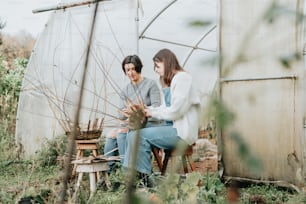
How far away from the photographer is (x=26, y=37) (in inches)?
560

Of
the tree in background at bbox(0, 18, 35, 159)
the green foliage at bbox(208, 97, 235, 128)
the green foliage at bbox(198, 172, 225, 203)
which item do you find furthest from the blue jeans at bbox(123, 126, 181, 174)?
the green foliage at bbox(208, 97, 235, 128)

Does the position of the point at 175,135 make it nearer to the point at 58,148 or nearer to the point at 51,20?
the point at 58,148

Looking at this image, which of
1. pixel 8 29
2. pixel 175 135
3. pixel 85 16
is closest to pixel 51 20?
pixel 85 16

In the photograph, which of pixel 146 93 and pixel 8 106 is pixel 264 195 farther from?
pixel 8 106

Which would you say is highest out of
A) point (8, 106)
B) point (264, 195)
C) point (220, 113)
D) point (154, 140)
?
point (8, 106)

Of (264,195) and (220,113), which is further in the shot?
(264,195)

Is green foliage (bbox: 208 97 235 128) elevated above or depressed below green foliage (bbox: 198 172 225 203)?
above

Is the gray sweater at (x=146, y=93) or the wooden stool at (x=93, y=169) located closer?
the wooden stool at (x=93, y=169)

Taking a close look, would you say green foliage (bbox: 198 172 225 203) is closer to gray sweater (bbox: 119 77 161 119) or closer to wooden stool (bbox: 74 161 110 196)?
wooden stool (bbox: 74 161 110 196)

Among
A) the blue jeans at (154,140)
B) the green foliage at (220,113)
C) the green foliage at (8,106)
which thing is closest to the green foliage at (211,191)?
the blue jeans at (154,140)

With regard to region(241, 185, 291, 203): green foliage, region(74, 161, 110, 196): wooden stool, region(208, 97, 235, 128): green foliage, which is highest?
region(208, 97, 235, 128): green foliage

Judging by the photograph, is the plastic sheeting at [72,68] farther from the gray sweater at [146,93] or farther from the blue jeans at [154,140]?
the blue jeans at [154,140]

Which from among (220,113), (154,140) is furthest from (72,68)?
(220,113)

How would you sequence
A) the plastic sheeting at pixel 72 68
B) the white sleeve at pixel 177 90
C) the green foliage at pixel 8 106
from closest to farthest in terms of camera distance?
the white sleeve at pixel 177 90
the plastic sheeting at pixel 72 68
the green foliage at pixel 8 106
